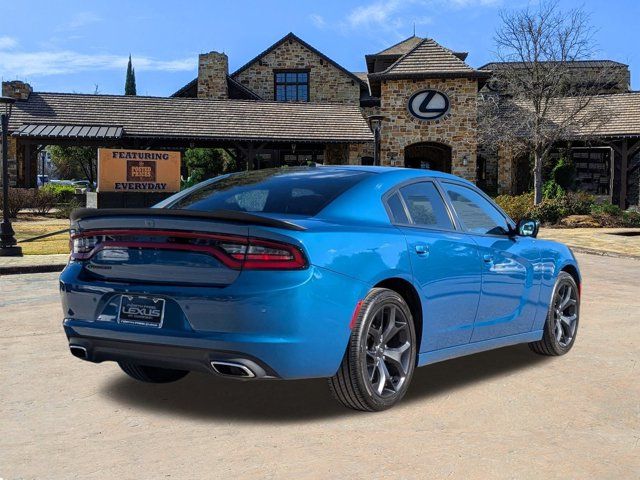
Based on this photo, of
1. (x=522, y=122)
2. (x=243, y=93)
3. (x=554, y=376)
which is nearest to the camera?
(x=554, y=376)

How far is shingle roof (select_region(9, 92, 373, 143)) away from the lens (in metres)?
33.5

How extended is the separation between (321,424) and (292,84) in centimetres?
4101

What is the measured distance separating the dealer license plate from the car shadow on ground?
2.10ft

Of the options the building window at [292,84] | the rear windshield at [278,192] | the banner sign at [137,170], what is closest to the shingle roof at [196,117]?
the building window at [292,84]

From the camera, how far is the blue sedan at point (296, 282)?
4.01 metres

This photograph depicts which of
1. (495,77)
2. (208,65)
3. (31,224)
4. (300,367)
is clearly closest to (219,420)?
(300,367)

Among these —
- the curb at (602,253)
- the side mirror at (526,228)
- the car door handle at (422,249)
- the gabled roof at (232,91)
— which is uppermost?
the gabled roof at (232,91)

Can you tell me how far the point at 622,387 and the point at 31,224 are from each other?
2326 centimetres

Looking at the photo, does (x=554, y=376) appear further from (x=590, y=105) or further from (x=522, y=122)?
(x=590, y=105)

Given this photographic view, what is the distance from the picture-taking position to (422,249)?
475cm

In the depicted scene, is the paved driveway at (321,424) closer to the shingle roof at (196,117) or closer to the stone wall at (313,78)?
the shingle roof at (196,117)

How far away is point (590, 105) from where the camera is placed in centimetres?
3644

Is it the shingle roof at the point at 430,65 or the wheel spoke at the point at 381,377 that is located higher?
the shingle roof at the point at 430,65

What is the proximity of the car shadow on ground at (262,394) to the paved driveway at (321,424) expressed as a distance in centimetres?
1
